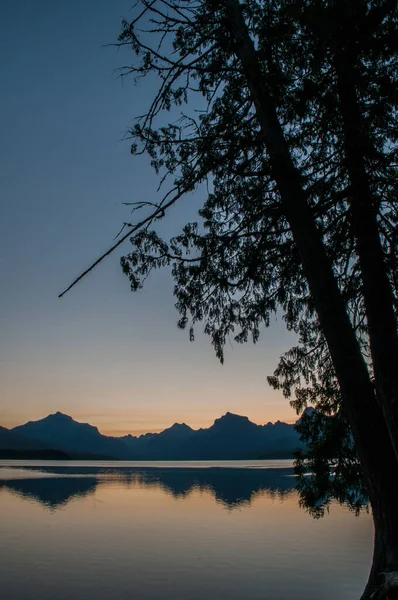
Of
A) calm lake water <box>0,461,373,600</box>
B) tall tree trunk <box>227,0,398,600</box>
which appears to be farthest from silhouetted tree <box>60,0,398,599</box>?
calm lake water <box>0,461,373,600</box>

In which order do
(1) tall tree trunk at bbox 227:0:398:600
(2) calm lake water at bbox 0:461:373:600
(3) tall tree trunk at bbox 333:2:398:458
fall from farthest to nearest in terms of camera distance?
1. (2) calm lake water at bbox 0:461:373:600
2. (3) tall tree trunk at bbox 333:2:398:458
3. (1) tall tree trunk at bbox 227:0:398:600

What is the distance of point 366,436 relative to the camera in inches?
165

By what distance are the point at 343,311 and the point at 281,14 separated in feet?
13.5

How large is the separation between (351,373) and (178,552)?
644 inches

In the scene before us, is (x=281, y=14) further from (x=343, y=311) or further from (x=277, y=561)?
(x=277, y=561)

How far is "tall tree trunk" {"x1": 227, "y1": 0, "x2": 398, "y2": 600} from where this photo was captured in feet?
13.3

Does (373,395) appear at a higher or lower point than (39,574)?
higher

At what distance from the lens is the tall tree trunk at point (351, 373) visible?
4.04 m

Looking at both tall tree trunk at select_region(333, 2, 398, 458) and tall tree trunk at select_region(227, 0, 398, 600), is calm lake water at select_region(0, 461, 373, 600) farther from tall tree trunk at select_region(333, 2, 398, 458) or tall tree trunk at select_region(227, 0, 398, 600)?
tall tree trunk at select_region(333, 2, 398, 458)

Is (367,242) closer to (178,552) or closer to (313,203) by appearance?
(313,203)

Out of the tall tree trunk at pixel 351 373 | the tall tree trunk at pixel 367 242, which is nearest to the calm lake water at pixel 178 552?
the tall tree trunk at pixel 351 373

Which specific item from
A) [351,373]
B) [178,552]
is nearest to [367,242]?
[351,373]

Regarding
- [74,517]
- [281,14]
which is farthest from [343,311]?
[74,517]

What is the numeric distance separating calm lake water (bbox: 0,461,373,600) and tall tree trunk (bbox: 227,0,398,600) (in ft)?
33.8
